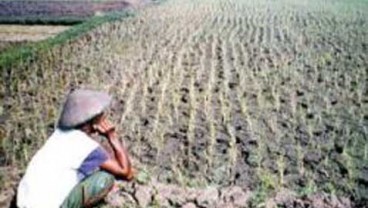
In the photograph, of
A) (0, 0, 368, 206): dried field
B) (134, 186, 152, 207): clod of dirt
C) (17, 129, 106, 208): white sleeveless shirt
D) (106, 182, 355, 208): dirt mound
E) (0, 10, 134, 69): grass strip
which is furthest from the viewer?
(0, 10, 134, 69): grass strip

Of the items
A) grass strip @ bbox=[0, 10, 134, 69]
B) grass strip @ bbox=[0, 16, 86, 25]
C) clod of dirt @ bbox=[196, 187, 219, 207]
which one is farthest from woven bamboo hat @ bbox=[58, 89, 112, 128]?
grass strip @ bbox=[0, 16, 86, 25]

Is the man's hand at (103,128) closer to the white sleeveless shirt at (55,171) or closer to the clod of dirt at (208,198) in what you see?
the white sleeveless shirt at (55,171)

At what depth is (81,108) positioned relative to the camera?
4312 mm

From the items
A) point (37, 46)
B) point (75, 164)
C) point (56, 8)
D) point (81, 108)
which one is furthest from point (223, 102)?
point (56, 8)

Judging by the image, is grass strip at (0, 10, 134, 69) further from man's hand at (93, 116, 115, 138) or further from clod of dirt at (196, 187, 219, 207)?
man's hand at (93, 116, 115, 138)

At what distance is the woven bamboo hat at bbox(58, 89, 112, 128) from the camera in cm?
426

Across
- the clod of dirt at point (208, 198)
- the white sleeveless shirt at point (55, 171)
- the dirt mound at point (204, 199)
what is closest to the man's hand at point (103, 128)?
the white sleeveless shirt at point (55, 171)

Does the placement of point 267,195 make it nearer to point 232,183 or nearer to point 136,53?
point 232,183

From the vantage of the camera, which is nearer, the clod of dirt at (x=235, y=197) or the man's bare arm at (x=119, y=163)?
the man's bare arm at (x=119, y=163)

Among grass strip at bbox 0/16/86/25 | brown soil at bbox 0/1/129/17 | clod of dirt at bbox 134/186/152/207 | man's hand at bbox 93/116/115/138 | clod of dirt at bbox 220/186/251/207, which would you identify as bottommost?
brown soil at bbox 0/1/129/17

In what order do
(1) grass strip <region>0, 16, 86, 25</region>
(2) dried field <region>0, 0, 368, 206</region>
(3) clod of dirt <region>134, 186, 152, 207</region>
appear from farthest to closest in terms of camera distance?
1. (1) grass strip <region>0, 16, 86, 25</region>
2. (2) dried field <region>0, 0, 368, 206</region>
3. (3) clod of dirt <region>134, 186, 152, 207</region>

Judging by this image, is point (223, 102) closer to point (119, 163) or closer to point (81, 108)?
point (119, 163)

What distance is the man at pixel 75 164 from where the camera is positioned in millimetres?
3998

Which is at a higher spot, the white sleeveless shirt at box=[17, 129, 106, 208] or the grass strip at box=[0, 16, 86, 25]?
the white sleeveless shirt at box=[17, 129, 106, 208]
